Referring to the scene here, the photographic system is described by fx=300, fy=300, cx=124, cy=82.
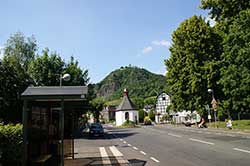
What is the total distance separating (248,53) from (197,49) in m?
14.8

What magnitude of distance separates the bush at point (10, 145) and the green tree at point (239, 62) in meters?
25.8

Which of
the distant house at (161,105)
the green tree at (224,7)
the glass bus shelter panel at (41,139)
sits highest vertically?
the green tree at (224,7)

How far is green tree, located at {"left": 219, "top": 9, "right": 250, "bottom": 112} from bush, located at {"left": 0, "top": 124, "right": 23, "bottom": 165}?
2578 centimetres

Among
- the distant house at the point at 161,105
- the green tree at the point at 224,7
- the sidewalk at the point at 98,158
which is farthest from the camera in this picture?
the distant house at the point at 161,105

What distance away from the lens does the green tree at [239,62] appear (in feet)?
102

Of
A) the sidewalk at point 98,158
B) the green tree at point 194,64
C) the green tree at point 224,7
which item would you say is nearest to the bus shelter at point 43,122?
the sidewalk at point 98,158

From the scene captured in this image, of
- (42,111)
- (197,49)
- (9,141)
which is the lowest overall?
(9,141)

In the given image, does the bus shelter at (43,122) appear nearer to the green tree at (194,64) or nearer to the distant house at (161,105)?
the green tree at (194,64)

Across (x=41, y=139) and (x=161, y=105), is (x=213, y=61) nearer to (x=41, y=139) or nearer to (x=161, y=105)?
(x=41, y=139)

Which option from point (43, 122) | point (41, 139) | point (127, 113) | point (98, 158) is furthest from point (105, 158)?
point (127, 113)

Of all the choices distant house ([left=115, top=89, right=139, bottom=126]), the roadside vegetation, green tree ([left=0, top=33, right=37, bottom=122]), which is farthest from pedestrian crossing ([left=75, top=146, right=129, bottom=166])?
distant house ([left=115, top=89, right=139, bottom=126])

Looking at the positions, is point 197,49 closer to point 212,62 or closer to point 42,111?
point 212,62

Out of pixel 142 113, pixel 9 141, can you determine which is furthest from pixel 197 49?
pixel 142 113

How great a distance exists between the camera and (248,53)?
3039 centimetres
